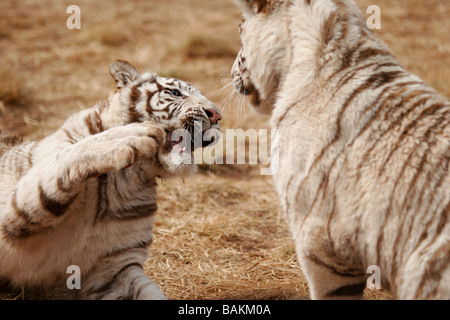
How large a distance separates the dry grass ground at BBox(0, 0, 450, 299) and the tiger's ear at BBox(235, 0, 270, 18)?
562mm

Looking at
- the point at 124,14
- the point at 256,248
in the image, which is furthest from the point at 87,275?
the point at 124,14

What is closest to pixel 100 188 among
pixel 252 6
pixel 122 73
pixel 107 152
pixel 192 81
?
pixel 107 152

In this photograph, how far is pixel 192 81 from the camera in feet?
21.0

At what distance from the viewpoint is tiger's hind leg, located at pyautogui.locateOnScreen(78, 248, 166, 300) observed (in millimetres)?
2605

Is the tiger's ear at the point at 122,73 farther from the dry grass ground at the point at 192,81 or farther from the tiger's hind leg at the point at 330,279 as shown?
the tiger's hind leg at the point at 330,279

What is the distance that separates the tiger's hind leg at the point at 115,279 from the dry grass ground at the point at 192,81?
327 millimetres

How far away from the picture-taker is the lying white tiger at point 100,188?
7.67 feet

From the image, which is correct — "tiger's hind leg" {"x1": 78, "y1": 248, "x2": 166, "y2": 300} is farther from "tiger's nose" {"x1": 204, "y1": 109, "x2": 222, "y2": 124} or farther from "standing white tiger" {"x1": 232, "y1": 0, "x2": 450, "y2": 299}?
"standing white tiger" {"x1": 232, "y1": 0, "x2": 450, "y2": 299}

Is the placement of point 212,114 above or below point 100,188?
above

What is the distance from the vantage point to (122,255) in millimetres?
2674

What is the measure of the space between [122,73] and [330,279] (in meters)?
1.48

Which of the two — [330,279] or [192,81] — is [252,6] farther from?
[192,81]

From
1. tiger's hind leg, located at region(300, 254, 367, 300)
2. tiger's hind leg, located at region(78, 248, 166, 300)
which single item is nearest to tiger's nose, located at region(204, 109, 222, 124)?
tiger's hind leg, located at region(78, 248, 166, 300)

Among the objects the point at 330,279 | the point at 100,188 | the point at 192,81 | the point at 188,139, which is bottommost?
the point at 192,81
